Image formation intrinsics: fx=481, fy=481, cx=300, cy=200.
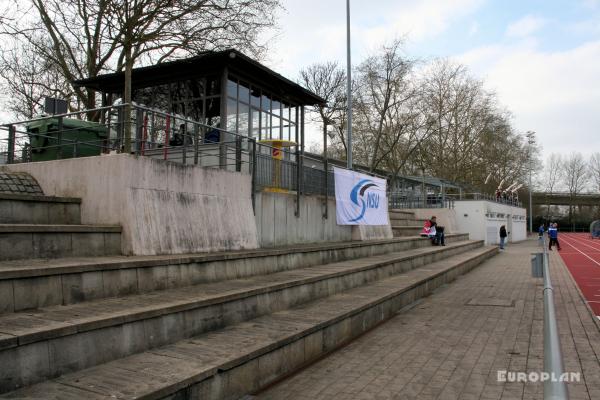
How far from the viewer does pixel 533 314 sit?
9969 mm

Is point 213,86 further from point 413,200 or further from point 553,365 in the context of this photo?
point 413,200

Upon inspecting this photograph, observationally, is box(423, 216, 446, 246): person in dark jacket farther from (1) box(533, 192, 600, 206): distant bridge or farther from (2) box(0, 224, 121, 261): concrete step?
(1) box(533, 192, 600, 206): distant bridge

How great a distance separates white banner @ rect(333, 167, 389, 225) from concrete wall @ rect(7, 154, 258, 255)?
5620mm

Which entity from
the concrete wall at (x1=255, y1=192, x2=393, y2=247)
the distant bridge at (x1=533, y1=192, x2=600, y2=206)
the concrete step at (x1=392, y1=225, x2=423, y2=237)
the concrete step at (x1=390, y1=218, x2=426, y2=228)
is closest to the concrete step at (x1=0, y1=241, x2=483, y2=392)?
the concrete wall at (x1=255, y1=192, x2=393, y2=247)

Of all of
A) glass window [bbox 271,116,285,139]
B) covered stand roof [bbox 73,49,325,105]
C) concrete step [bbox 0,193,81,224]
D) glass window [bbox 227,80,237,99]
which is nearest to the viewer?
concrete step [bbox 0,193,81,224]

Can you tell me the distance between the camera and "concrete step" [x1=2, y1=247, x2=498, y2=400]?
381 centimetres

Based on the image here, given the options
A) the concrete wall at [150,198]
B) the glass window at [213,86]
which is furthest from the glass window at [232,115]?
the concrete wall at [150,198]

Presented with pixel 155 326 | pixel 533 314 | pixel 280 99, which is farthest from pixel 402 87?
pixel 155 326

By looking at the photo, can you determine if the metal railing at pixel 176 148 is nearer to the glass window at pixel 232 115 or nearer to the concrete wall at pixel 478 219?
the glass window at pixel 232 115

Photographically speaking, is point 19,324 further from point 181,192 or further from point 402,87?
point 402,87

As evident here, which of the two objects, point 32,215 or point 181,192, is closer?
point 32,215

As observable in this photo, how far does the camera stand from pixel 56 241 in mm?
6258

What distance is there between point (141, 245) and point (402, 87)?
3612 centimetres

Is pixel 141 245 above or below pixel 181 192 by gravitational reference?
Answer: below
